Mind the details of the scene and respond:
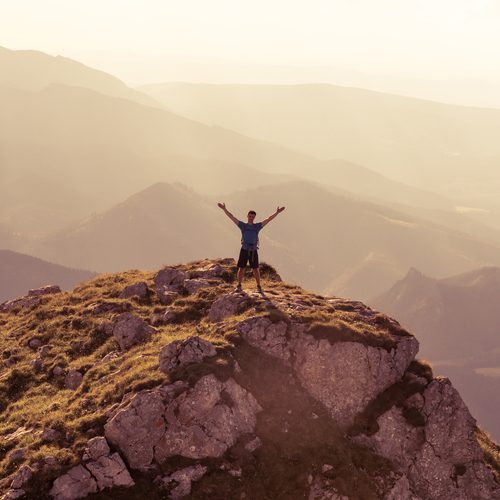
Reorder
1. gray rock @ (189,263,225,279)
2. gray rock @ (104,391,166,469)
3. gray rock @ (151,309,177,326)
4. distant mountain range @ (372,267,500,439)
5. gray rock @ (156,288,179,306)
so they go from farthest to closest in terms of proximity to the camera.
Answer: distant mountain range @ (372,267,500,439) → gray rock @ (189,263,225,279) → gray rock @ (156,288,179,306) → gray rock @ (151,309,177,326) → gray rock @ (104,391,166,469)

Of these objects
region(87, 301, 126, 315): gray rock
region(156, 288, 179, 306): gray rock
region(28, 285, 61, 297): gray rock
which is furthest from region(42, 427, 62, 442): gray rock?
region(28, 285, 61, 297): gray rock

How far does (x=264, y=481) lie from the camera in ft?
60.8

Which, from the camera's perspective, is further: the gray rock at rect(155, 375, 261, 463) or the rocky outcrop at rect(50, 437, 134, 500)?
the gray rock at rect(155, 375, 261, 463)

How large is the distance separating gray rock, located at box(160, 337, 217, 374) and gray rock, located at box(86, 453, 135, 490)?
3837 millimetres

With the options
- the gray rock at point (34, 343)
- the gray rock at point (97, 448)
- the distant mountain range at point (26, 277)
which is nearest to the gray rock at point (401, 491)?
the gray rock at point (97, 448)

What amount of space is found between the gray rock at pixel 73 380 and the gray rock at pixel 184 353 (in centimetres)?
401

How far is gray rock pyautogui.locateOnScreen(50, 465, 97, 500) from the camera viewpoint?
1722cm

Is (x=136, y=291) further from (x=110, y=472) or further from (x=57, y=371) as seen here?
(x=110, y=472)

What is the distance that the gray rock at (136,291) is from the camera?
30188 millimetres

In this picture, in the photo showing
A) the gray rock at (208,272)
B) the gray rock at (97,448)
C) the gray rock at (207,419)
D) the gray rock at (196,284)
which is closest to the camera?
the gray rock at (97,448)

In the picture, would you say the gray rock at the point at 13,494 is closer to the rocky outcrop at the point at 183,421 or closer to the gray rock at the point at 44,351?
the rocky outcrop at the point at 183,421

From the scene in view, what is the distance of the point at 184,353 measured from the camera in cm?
2147

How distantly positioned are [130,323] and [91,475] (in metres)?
8.74

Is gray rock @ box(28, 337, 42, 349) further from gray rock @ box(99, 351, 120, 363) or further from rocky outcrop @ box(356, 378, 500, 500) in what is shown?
rocky outcrop @ box(356, 378, 500, 500)
